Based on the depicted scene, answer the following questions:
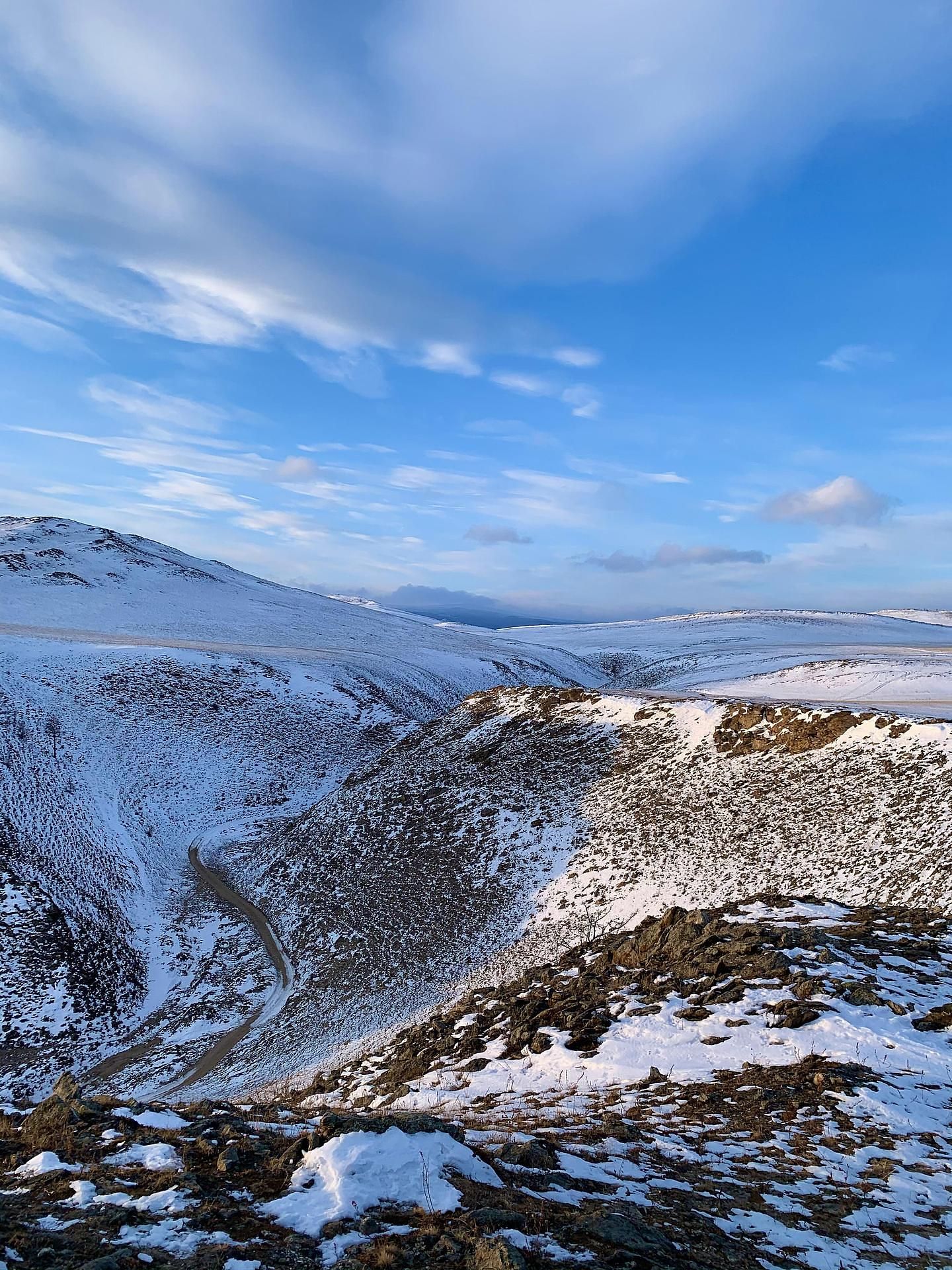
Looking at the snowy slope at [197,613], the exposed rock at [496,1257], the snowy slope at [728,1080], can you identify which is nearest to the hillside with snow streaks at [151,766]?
the snowy slope at [197,613]

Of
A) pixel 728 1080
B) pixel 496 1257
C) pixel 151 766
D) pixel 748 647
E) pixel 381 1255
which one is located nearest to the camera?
pixel 496 1257

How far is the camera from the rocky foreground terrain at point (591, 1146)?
17.9ft

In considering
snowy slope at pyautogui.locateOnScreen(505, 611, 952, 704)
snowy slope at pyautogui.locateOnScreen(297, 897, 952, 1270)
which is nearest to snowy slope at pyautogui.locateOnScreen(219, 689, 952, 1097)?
snowy slope at pyautogui.locateOnScreen(297, 897, 952, 1270)

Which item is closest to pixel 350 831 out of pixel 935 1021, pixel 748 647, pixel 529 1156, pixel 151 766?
pixel 151 766

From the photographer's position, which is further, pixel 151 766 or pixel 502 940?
pixel 151 766

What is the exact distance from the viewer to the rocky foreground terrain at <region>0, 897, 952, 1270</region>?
545cm

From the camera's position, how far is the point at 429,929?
76.6 ft

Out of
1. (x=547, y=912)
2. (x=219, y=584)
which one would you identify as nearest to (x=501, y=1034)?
(x=547, y=912)

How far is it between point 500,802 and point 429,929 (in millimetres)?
7987

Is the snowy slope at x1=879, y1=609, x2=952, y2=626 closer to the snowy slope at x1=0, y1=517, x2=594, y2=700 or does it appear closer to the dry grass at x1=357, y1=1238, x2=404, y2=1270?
the snowy slope at x1=0, y1=517, x2=594, y2=700

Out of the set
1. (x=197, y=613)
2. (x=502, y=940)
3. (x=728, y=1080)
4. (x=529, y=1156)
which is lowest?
(x=502, y=940)

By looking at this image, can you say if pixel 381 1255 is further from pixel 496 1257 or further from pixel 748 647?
pixel 748 647

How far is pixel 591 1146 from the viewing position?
7.73m

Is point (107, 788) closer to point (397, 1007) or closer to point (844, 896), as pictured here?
point (397, 1007)
